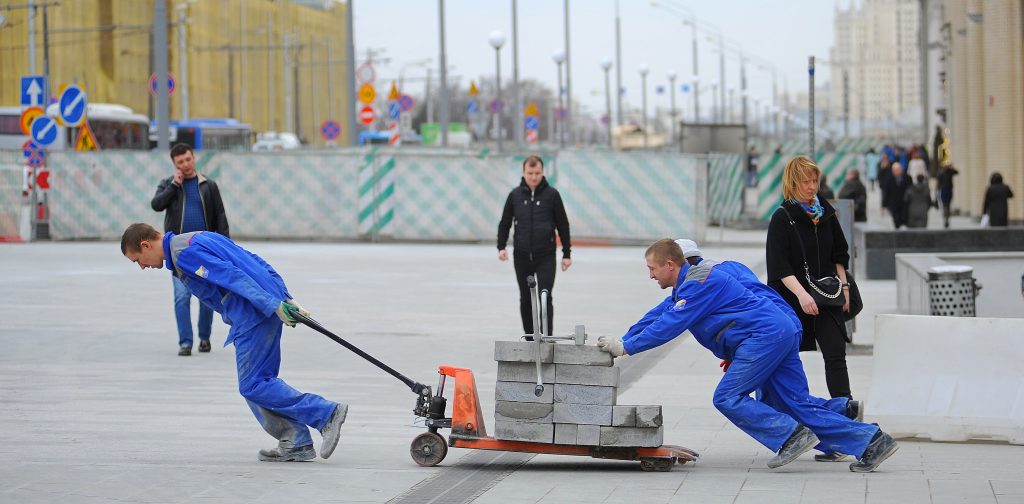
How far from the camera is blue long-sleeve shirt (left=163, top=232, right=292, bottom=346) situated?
26.1ft

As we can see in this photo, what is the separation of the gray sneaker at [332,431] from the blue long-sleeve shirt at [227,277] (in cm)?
60

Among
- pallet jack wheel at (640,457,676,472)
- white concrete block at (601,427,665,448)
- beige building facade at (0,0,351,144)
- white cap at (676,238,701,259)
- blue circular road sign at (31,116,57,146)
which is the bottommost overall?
pallet jack wheel at (640,457,676,472)

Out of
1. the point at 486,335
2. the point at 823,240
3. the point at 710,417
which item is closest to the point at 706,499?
the point at 823,240

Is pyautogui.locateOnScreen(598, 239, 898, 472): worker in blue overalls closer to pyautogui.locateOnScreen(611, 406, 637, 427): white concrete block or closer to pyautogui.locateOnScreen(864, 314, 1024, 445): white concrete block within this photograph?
pyautogui.locateOnScreen(611, 406, 637, 427): white concrete block

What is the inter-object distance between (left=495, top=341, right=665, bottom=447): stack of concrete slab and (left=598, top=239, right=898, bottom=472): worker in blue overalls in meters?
0.17

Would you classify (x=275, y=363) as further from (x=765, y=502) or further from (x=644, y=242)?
(x=644, y=242)

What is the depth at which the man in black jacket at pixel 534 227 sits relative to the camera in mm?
13078

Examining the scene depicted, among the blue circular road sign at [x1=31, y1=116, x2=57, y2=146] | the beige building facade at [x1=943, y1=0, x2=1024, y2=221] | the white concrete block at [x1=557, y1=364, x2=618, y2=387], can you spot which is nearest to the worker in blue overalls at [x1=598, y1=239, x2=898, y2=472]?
the white concrete block at [x1=557, y1=364, x2=618, y2=387]

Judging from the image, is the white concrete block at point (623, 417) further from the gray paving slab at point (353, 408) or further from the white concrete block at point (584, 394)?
the gray paving slab at point (353, 408)

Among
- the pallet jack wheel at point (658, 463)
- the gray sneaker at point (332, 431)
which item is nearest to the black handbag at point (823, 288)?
the pallet jack wheel at point (658, 463)

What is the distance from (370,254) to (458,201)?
3.73 m

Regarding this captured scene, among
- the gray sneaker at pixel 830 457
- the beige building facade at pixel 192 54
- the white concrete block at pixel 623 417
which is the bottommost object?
the gray sneaker at pixel 830 457

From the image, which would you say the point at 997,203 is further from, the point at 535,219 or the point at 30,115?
the point at 30,115

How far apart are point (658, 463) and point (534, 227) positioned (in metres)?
5.34
